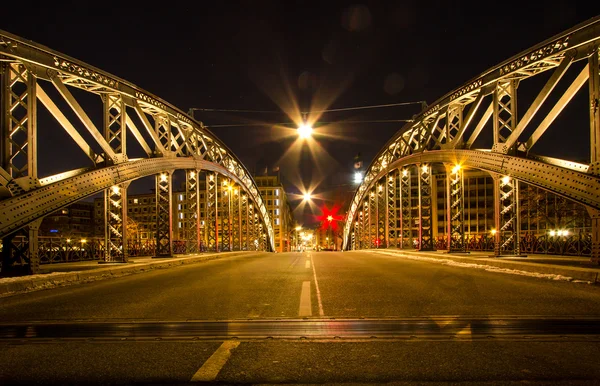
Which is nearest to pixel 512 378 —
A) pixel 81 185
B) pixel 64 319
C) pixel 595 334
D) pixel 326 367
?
pixel 326 367

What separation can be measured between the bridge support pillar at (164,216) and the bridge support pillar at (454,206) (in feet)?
47.0

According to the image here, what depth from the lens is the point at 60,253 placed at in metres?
21.2

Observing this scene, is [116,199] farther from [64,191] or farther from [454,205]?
[454,205]

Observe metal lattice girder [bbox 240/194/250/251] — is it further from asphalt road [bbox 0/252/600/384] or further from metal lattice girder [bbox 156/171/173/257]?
asphalt road [bbox 0/252/600/384]

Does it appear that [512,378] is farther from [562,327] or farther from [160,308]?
[160,308]

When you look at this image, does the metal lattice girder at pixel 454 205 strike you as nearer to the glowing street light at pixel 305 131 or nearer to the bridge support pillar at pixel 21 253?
the glowing street light at pixel 305 131

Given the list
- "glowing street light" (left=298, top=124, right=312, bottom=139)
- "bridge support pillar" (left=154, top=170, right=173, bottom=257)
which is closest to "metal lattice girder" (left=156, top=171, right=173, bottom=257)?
"bridge support pillar" (left=154, top=170, right=173, bottom=257)

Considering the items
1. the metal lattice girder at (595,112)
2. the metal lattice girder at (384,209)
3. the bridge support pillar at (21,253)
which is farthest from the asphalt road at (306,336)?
the metal lattice girder at (384,209)

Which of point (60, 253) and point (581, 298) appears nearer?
point (581, 298)

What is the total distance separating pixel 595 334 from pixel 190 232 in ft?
84.7

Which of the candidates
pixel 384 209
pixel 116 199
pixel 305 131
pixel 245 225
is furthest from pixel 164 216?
pixel 245 225

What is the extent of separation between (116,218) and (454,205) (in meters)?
16.5

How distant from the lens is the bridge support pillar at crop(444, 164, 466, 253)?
2300 cm

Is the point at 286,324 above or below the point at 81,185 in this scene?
below
